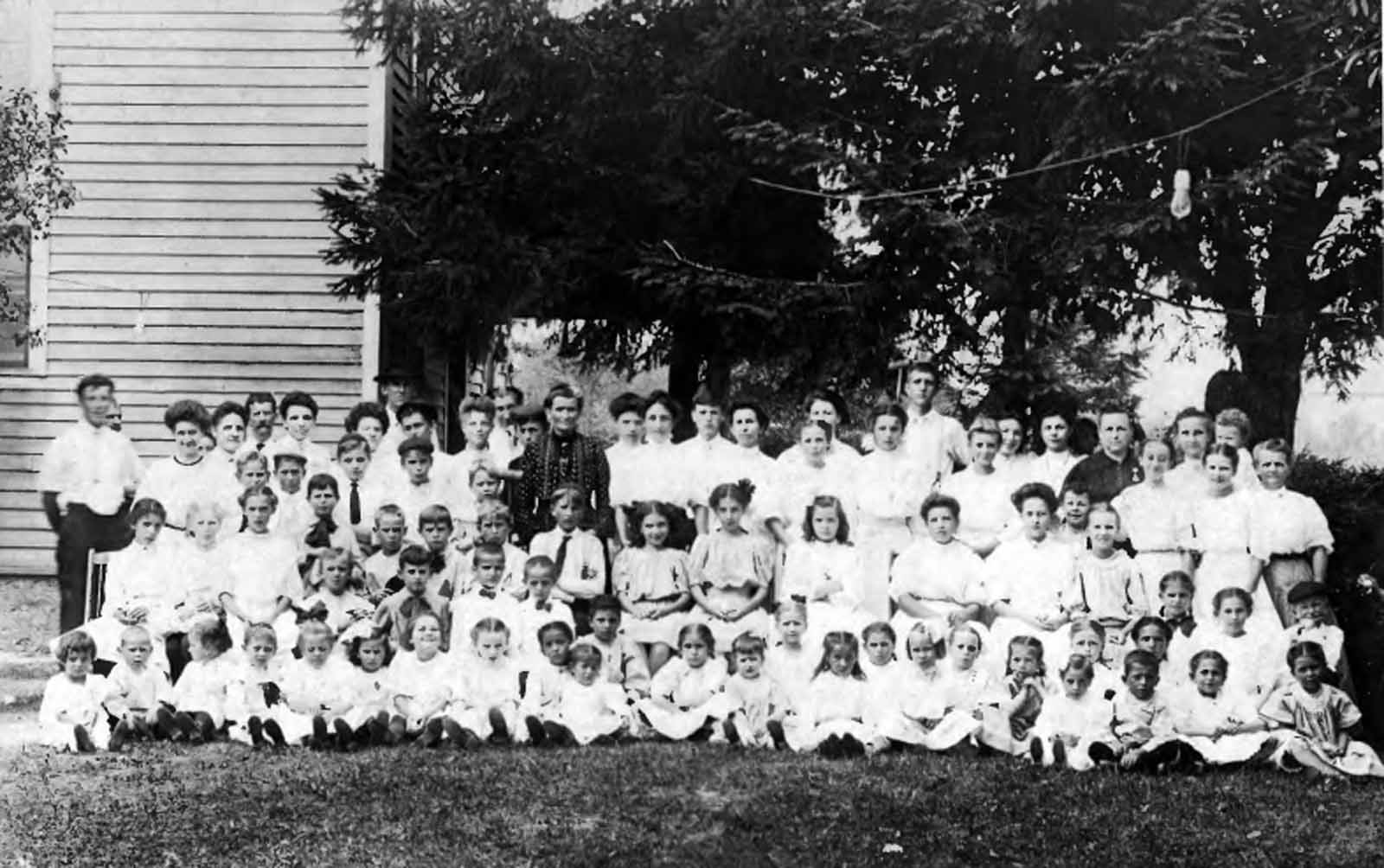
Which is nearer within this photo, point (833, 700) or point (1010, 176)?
point (833, 700)

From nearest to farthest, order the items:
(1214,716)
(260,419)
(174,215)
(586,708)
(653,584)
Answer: (1214,716) → (586,708) → (653,584) → (260,419) → (174,215)

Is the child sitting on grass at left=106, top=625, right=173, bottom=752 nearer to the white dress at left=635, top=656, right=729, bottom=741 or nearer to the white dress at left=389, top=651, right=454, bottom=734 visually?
the white dress at left=389, top=651, right=454, bottom=734

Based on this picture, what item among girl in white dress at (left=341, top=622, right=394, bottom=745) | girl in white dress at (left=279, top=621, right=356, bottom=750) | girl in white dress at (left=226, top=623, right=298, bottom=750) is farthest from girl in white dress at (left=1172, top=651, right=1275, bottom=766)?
girl in white dress at (left=226, top=623, right=298, bottom=750)

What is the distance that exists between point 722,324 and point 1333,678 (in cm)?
574

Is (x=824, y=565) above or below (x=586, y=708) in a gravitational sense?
above

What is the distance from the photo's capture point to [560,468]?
7574mm

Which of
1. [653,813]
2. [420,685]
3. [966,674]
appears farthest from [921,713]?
[420,685]

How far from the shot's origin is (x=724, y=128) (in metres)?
10.7

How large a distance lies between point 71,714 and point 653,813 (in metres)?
2.54

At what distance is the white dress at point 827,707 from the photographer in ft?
20.4

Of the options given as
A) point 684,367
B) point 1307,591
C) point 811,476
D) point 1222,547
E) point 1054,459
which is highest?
point 684,367

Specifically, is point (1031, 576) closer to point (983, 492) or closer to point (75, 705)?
point (983, 492)

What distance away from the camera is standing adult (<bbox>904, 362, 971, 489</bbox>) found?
7.96m

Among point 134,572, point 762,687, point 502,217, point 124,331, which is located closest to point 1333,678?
point 762,687
